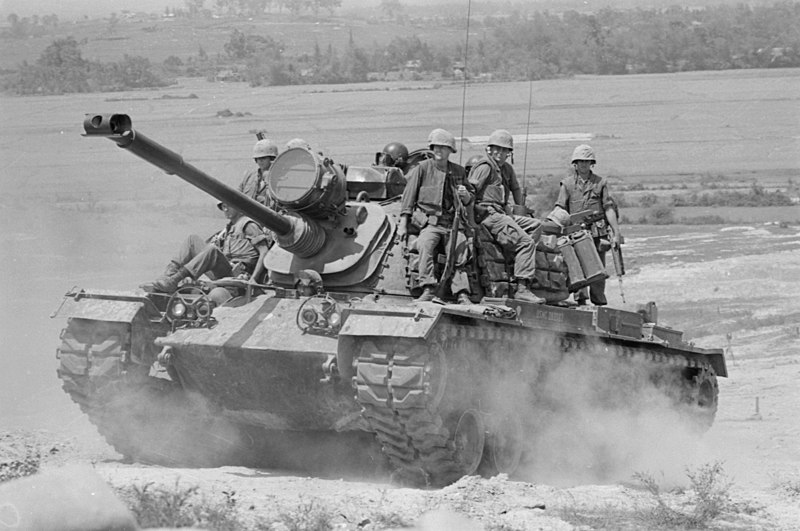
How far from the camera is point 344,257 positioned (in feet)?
47.5

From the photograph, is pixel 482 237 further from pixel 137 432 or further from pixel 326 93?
pixel 326 93

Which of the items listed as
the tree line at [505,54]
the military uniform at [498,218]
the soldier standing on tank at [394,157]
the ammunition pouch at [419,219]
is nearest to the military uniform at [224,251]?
the soldier standing on tank at [394,157]

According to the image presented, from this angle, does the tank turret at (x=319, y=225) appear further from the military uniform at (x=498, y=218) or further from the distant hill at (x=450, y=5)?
the distant hill at (x=450, y=5)

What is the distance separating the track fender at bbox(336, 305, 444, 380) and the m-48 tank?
0.6 inches

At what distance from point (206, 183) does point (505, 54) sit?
35386 mm

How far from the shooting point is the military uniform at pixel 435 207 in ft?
46.5

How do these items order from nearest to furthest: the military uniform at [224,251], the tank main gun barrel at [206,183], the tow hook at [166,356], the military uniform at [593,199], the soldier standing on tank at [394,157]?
1. the tank main gun barrel at [206,183]
2. the tow hook at [166,356]
3. the military uniform at [224,251]
4. the soldier standing on tank at [394,157]
5. the military uniform at [593,199]

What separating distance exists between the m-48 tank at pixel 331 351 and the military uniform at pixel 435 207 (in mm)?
309

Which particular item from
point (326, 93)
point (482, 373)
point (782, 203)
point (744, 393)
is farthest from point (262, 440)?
point (326, 93)

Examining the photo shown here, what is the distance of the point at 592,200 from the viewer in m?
16.9

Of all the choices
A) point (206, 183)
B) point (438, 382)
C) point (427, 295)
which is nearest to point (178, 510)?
point (438, 382)

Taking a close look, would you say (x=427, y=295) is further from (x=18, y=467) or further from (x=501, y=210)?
(x=18, y=467)

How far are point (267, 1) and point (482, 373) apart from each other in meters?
52.2

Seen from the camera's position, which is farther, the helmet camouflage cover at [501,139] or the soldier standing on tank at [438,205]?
the helmet camouflage cover at [501,139]
